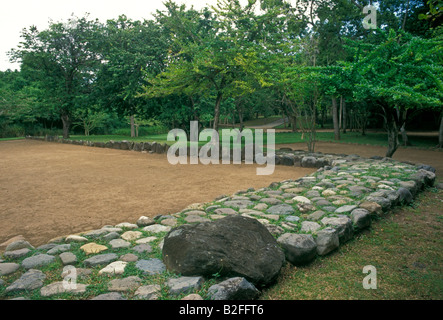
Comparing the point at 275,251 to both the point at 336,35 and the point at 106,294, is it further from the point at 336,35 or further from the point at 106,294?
the point at 336,35

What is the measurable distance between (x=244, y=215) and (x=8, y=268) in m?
2.58

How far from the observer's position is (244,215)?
393 centimetres

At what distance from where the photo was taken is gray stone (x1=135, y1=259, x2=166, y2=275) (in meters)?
2.55

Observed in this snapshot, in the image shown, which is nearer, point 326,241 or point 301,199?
point 326,241

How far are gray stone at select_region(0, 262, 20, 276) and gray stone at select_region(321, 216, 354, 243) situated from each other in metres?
3.22

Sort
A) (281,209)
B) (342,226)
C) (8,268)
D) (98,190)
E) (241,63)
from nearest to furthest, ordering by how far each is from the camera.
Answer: (8,268) → (342,226) → (281,209) → (98,190) → (241,63)

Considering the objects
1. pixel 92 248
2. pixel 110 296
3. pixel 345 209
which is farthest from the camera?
pixel 345 209

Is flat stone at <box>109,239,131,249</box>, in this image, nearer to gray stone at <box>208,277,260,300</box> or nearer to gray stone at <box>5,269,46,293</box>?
gray stone at <box>5,269,46,293</box>

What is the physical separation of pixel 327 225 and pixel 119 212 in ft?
10.6

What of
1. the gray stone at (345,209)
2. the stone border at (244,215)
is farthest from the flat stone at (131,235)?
the gray stone at (345,209)

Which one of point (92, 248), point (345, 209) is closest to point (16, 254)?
point (92, 248)

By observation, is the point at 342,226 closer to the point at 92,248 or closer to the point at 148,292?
the point at 148,292

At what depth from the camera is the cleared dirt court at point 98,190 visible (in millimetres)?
4402

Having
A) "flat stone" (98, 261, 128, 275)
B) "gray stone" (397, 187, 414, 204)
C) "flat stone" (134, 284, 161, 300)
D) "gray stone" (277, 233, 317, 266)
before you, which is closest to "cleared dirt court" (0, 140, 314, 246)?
"flat stone" (98, 261, 128, 275)
